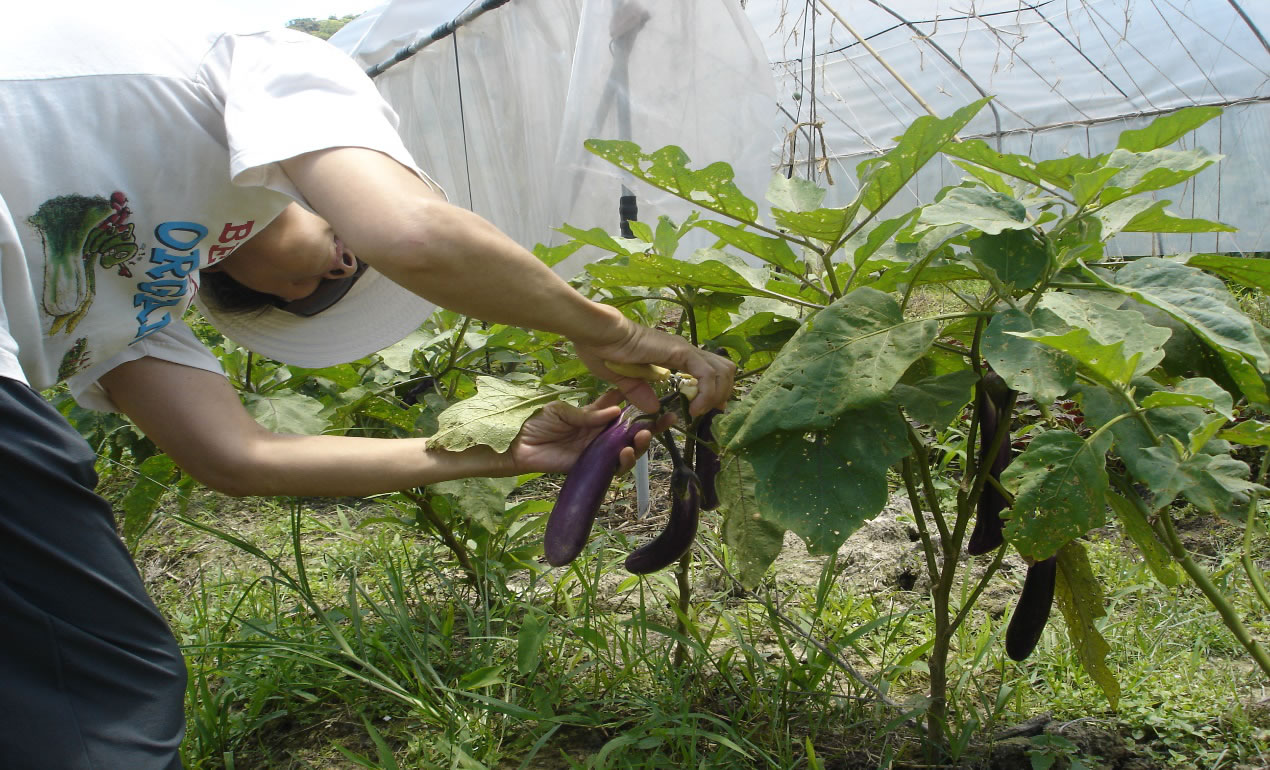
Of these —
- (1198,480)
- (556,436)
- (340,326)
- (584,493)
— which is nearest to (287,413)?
(340,326)

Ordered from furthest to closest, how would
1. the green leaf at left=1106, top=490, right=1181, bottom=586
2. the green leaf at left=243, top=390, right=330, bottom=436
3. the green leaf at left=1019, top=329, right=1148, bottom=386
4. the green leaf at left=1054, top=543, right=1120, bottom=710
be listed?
the green leaf at left=243, top=390, right=330, bottom=436 → the green leaf at left=1054, top=543, right=1120, bottom=710 → the green leaf at left=1106, top=490, right=1181, bottom=586 → the green leaf at left=1019, top=329, right=1148, bottom=386

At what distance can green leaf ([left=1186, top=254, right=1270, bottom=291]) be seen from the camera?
0.99 meters

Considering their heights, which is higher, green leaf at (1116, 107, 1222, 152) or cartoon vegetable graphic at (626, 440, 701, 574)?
green leaf at (1116, 107, 1222, 152)

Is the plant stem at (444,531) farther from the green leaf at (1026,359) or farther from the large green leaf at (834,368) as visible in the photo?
the green leaf at (1026,359)

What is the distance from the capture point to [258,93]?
3.48 ft

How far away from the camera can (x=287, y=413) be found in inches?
65.5

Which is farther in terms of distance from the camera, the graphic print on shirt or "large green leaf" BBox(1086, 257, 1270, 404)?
the graphic print on shirt

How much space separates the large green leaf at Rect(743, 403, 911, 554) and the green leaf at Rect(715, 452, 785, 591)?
90 millimetres

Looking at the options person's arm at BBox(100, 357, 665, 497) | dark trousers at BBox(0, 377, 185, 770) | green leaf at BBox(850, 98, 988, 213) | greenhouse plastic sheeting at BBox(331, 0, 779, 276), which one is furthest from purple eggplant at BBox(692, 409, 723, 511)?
greenhouse plastic sheeting at BBox(331, 0, 779, 276)

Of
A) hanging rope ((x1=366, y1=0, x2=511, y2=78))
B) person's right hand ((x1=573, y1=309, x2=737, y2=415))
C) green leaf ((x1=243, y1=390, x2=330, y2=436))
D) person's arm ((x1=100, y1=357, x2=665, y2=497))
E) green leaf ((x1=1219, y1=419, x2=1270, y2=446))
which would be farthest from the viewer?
hanging rope ((x1=366, y1=0, x2=511, y2=78))

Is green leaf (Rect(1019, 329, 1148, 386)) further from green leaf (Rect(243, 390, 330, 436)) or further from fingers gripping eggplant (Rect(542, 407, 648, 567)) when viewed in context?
green leaf (Rect(243, 390, 330, 436))

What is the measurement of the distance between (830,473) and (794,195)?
33 centimetres

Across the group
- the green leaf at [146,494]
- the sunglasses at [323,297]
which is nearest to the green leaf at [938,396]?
the sunglasses at [323,297]

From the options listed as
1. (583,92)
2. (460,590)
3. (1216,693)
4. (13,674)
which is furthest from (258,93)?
(583,92)
